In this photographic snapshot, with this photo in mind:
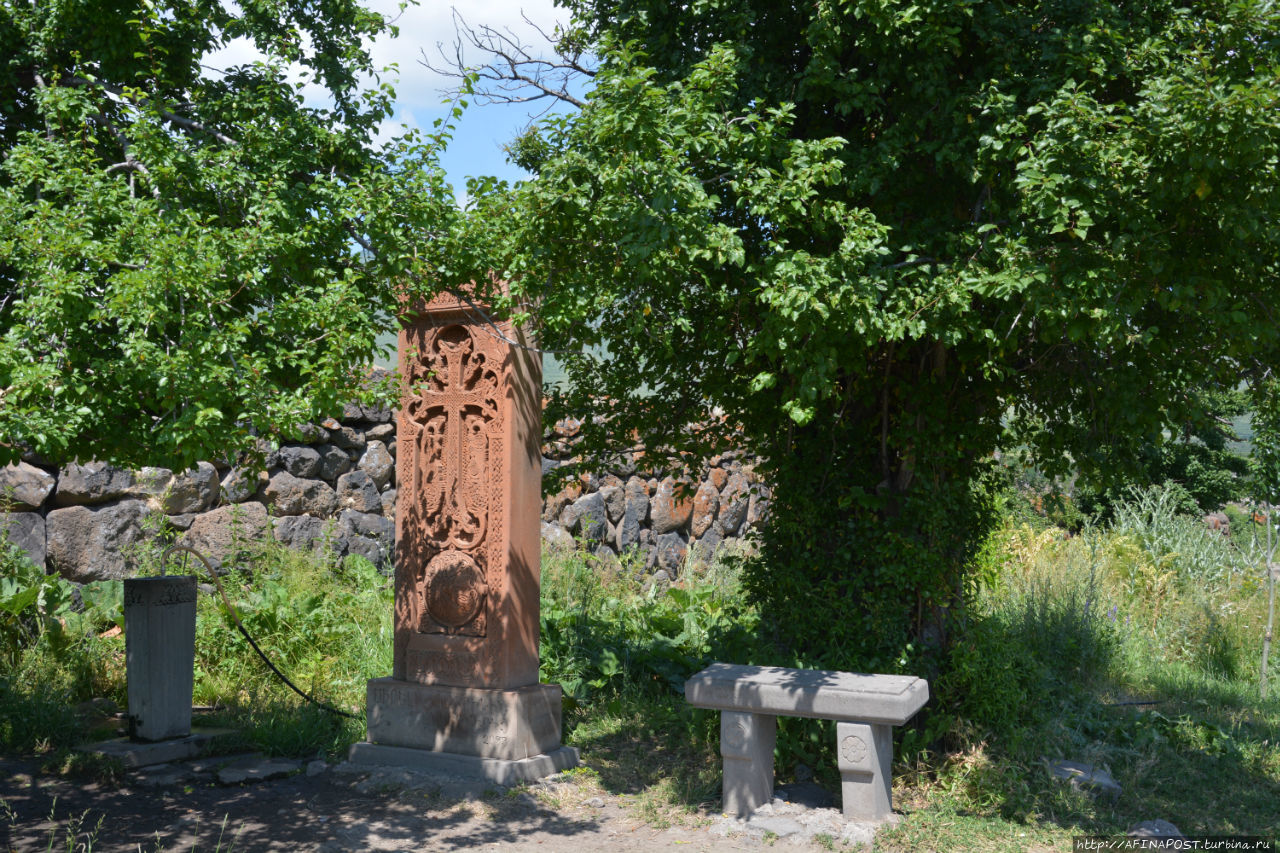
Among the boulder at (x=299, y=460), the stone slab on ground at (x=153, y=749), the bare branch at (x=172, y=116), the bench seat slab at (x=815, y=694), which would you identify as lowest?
the stone slab on ground at (x=153, y=749)

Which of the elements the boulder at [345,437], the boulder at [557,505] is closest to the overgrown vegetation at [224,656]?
the boulder at [345,437]

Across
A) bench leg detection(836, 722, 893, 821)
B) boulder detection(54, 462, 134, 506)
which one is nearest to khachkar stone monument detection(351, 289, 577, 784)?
bench leg detection(836, 722, 893, 821)

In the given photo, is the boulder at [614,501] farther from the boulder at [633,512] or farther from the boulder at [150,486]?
the boulder at [150,486]

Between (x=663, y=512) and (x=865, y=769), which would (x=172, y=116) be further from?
(x=663, y=512)

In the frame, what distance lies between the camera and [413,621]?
611 cm

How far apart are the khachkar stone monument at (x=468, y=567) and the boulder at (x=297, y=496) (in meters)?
3.80

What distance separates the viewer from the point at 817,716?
495 cm

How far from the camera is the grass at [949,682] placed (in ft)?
17.6

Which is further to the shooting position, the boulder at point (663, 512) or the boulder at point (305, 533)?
the boulder at point (663, 512)

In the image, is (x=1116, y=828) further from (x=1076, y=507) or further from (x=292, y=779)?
(x=1076, y=507)

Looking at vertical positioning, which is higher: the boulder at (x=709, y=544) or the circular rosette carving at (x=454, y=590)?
the boulder at (x=709, y=544)

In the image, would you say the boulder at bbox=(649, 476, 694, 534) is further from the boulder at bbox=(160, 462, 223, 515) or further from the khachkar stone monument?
the khachkar stone monument

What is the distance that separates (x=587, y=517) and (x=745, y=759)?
615 centimetres

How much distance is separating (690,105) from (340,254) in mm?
1724
